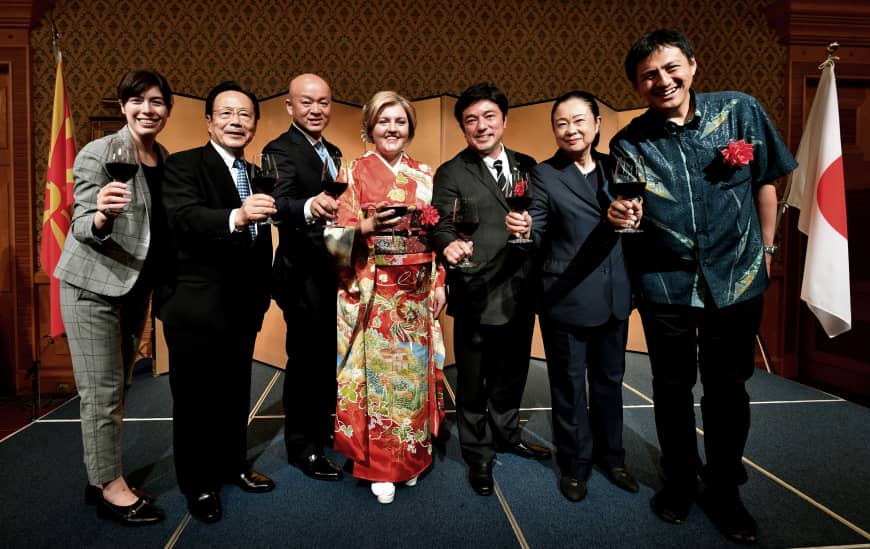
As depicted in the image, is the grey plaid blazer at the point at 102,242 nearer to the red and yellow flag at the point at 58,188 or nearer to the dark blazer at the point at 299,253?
the dark blazer at the point at 299,253

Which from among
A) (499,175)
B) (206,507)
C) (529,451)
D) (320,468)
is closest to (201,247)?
(206,507)

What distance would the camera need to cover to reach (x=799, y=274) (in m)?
4.35

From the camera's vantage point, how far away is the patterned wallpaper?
4.09 meters

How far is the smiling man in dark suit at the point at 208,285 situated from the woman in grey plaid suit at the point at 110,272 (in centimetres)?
11

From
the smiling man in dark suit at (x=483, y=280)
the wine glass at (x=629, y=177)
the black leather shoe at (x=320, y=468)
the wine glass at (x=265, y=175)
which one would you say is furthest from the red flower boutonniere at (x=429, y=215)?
the black leather shoe at (x=320, y=468)

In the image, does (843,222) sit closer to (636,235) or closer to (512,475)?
(636,235)

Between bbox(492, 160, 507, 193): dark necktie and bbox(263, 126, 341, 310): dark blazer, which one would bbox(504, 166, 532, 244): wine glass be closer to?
bbox(492, 160, 507, 193): dark necktie

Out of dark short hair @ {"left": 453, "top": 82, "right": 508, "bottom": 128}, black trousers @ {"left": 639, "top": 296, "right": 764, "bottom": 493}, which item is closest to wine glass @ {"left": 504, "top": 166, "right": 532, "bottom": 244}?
dark short hair @ {"left": 453, "top": 82, "right": 508, "bottom": 128}

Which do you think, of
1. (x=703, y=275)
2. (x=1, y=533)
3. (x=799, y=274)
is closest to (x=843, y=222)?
(x=799, y=274)

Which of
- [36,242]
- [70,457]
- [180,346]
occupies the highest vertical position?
[36,242]

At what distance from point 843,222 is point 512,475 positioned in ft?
9.81

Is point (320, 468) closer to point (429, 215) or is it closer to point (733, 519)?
point (429, 215)

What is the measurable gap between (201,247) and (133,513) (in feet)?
3.43

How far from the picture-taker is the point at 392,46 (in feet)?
14.1
